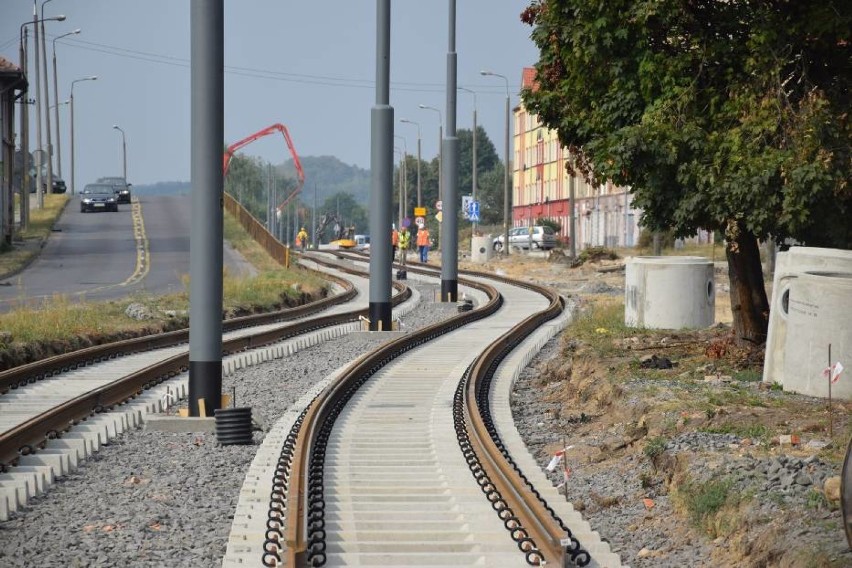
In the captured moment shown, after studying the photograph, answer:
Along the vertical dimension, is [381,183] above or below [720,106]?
below

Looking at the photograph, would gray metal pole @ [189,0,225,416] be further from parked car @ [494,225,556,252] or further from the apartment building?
parked car @ [494,225,556,252]

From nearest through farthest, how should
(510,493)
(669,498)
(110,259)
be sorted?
(510,493) → (669,498) → (110,259)

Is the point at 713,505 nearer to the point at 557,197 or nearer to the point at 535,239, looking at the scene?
the point at 535,239

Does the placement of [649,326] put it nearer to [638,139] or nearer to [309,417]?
[638,139]

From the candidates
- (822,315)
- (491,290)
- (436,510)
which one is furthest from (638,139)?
(491,290)

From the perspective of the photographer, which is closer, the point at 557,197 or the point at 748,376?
the point at 748,376

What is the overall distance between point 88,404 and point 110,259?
135 ft

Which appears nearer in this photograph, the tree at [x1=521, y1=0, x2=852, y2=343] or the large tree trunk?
the tree at [x1=521, y1=0, x2=852, y2=343]

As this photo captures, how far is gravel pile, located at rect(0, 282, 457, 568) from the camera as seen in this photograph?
8.77 metres

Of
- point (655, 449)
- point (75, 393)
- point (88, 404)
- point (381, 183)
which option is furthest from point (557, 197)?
point (655, 449)

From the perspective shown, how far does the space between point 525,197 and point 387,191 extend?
102 meters

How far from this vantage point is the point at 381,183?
89.9 feet

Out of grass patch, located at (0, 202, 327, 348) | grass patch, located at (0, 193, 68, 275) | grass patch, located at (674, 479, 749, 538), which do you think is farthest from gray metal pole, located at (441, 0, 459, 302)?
grass patch, located at (674, 479, 749, 538)

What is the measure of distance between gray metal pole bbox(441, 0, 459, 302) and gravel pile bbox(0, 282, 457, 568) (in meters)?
21.0
